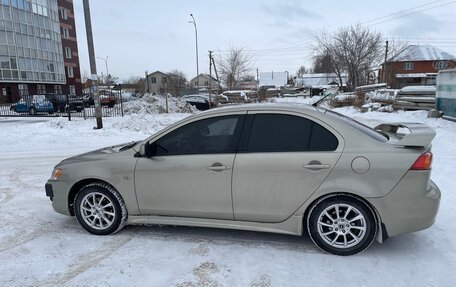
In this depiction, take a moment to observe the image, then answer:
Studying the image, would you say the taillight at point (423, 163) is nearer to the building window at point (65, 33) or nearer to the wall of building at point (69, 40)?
the wall of building at point (69, 40)

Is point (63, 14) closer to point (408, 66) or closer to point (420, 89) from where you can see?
point (420, 89)

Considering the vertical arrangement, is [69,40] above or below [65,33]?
below

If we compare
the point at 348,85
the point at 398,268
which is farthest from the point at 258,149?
the point at 348,85

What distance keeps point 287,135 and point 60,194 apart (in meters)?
2.98

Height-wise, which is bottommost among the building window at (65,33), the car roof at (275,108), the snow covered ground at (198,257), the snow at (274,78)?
the snow covered ground at (198,257)

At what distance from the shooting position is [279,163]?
362 centimetres

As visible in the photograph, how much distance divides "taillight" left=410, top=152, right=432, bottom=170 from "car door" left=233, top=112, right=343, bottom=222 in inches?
28.4

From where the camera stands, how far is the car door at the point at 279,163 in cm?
356

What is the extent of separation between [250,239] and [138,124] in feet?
38.3

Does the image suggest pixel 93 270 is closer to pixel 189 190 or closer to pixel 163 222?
pixel 163 222

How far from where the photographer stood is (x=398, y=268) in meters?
3.34

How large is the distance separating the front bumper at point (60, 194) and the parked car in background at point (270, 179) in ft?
0.09

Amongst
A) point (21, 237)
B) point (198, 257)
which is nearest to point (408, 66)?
point (198, 257)

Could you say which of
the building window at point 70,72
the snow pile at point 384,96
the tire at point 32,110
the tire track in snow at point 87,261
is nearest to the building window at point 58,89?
the building window at point 70,72
